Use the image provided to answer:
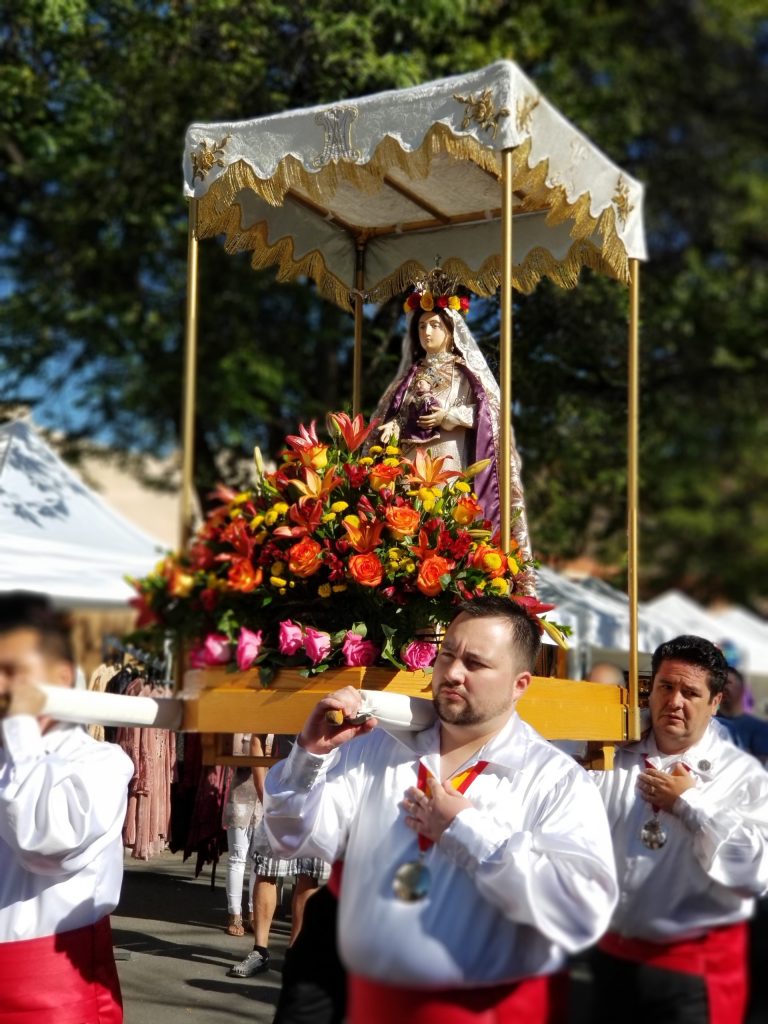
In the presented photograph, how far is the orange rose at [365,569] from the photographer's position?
4.05 m

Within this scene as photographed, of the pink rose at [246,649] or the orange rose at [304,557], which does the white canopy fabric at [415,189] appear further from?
the pink rose at [246,649]

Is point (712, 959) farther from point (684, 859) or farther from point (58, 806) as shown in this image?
point (58, 806)

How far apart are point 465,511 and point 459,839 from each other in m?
1.43

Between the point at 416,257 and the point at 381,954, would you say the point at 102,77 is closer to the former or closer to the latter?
the point at 416,257

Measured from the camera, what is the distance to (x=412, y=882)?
318 centimetres

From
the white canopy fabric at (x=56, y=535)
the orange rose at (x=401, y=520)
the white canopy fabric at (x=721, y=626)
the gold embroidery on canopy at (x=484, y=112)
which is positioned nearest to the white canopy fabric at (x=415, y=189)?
the gold embroidery on canopy at (x=484, y=112)

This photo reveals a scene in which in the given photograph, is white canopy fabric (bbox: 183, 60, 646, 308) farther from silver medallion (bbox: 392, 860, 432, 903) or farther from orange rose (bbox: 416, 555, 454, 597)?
silver medallion (bbox: 392, 860, 432, 903)

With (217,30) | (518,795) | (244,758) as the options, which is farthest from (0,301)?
(518,795)

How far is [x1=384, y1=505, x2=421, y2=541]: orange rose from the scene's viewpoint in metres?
4.11

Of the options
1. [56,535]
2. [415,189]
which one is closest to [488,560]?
[415,189]

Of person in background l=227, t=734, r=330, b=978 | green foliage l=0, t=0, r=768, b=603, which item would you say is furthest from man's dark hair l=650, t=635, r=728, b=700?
green foliage l=0, t=0, r=768, b=603

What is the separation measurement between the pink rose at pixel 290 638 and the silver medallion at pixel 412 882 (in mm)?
1024

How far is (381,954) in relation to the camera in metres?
3.12

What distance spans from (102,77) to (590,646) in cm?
759
